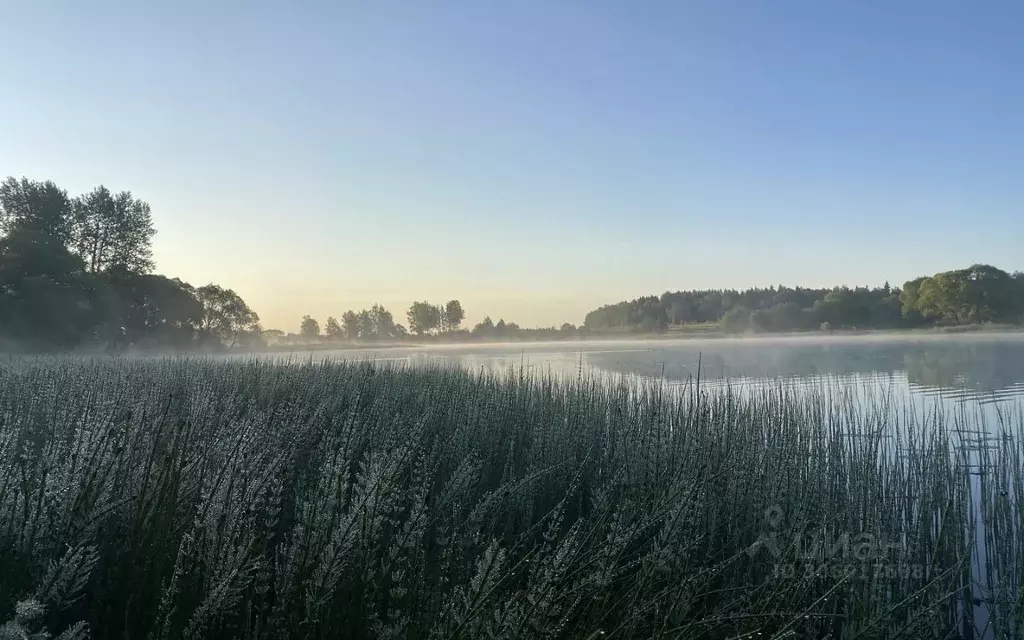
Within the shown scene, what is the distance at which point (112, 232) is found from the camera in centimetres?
2936

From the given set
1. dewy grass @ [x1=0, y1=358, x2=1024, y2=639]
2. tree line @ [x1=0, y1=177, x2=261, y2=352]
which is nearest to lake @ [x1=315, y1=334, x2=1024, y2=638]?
dewy grass @ [x1=0, y1=358, x2=1024, y2=639]

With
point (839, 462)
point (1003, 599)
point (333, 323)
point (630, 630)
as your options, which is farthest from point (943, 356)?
point (333, 323)

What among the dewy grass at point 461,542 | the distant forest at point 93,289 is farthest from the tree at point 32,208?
the dewy grass at point 461,542

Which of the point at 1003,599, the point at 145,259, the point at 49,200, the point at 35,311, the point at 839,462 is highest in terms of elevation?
the point at 49,200

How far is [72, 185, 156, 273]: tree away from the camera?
2838cm

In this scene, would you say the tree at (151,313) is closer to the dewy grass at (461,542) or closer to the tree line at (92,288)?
the tree line at (92,288)

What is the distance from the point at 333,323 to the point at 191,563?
167 feet

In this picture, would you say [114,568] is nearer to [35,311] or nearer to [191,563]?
[191,563]

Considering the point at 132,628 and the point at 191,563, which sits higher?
the point at 191,563

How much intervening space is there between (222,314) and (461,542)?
33964mm

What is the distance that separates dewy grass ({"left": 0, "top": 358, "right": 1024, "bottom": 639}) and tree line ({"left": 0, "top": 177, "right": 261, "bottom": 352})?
2177 centimetres

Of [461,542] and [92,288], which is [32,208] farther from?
[461,542]

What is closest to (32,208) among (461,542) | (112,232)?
(112,232)

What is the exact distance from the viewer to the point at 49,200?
85.5ft
